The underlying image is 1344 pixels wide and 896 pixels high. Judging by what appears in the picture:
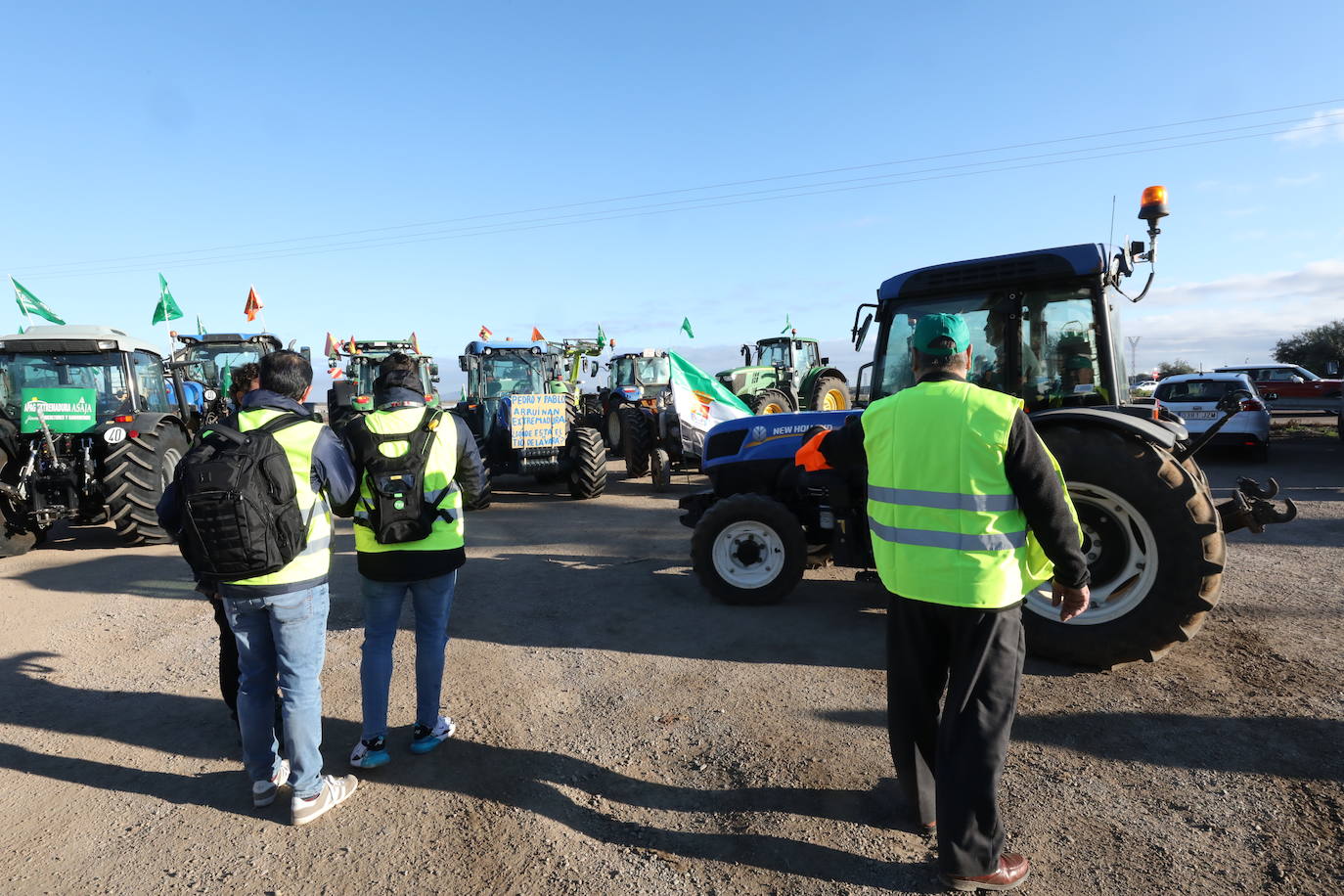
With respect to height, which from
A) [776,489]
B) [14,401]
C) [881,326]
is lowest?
[776,489]

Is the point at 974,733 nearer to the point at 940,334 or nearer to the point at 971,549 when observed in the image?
the point at 971,549

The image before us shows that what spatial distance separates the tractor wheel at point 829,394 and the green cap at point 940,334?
11.1 m

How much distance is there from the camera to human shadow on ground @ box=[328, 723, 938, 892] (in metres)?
2.44

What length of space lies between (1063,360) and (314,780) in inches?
180

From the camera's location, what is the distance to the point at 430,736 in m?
3.30

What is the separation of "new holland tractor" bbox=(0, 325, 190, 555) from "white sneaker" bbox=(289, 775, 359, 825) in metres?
5.97

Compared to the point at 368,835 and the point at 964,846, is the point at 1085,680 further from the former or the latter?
the point at 368,835

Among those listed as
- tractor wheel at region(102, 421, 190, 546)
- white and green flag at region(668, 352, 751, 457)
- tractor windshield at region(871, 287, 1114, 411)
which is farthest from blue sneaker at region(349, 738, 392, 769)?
tractor wheel at region(102, 421, 190, 546)

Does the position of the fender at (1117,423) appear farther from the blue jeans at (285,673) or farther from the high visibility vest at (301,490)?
the blue jeans at (285,673)

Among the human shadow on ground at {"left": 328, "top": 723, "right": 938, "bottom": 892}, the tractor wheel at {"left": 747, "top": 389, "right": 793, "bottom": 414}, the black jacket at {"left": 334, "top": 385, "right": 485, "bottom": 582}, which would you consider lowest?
the human shadow on ground at {"left": 328, "top": 723, "right": 938, "bottom": 892}

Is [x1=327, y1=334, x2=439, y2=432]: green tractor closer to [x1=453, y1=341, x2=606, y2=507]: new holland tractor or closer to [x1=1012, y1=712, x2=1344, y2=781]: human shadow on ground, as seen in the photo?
[x1=453, y1=341, x2=606, y2=507]: new holland tractor

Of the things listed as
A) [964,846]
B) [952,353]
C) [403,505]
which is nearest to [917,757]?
[964,846]

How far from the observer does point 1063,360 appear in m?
4.48

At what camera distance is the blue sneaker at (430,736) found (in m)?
3.24
